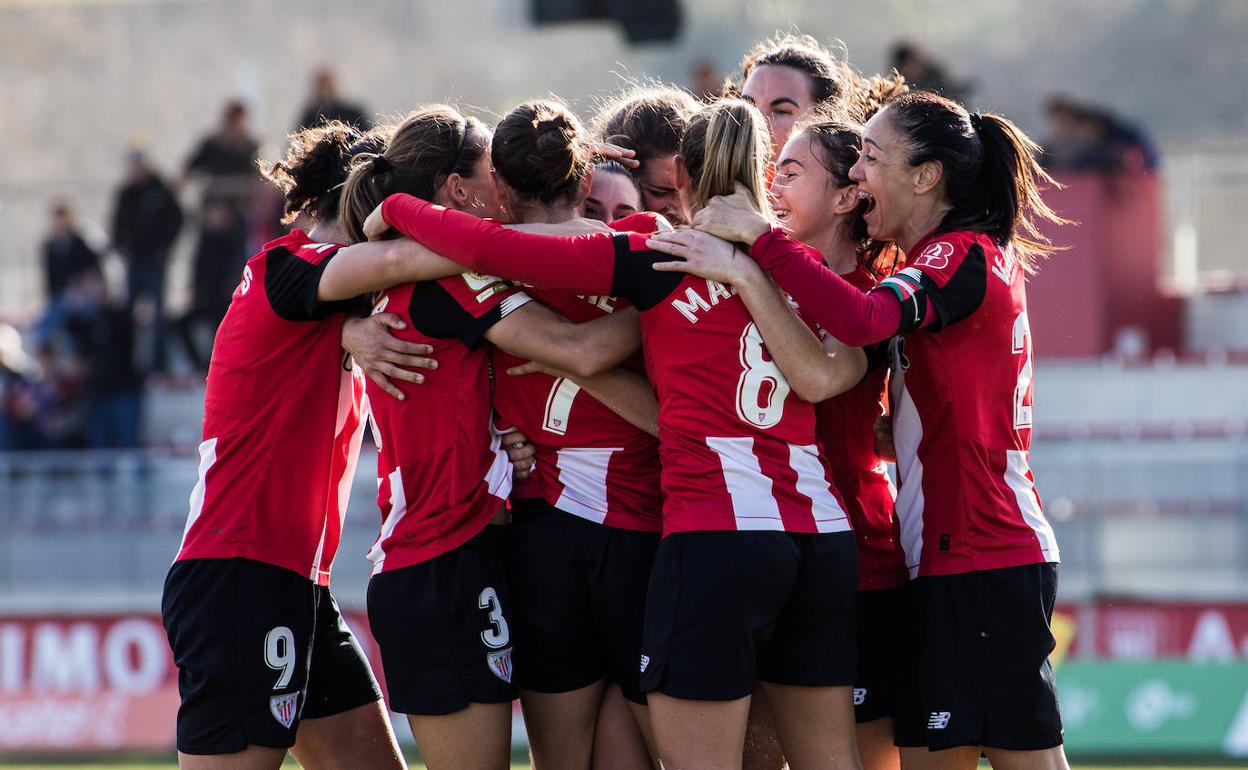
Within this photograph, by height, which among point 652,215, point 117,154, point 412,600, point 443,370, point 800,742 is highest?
point 117,154

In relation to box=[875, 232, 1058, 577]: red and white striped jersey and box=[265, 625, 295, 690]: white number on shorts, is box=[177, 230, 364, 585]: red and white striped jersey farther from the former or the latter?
box=[875, 232, 1058, 577]: red and white striped jersey

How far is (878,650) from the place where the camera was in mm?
4375

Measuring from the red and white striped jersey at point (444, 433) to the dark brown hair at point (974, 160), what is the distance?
112 cm

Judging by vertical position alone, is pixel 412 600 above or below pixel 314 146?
below

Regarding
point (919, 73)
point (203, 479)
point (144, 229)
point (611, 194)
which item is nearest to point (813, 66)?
point (611, 194)

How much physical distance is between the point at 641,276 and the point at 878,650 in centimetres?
131

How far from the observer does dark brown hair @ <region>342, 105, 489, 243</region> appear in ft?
13.6

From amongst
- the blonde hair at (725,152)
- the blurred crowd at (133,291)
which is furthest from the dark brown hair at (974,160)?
the blurred crowd at (133,291)

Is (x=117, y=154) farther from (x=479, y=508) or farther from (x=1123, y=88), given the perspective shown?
(x=479, y=508)

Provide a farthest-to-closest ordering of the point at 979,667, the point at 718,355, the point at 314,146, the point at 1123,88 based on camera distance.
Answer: the point at 1123,88 → the point at 314,146 → the point at 979,667 → the point at 718,355

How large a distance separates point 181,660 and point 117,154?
29.6 metres

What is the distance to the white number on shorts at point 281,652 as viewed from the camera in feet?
13.4

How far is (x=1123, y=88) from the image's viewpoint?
94.6ft

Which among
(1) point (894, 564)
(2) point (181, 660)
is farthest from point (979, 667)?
(2) point (181, 660)
